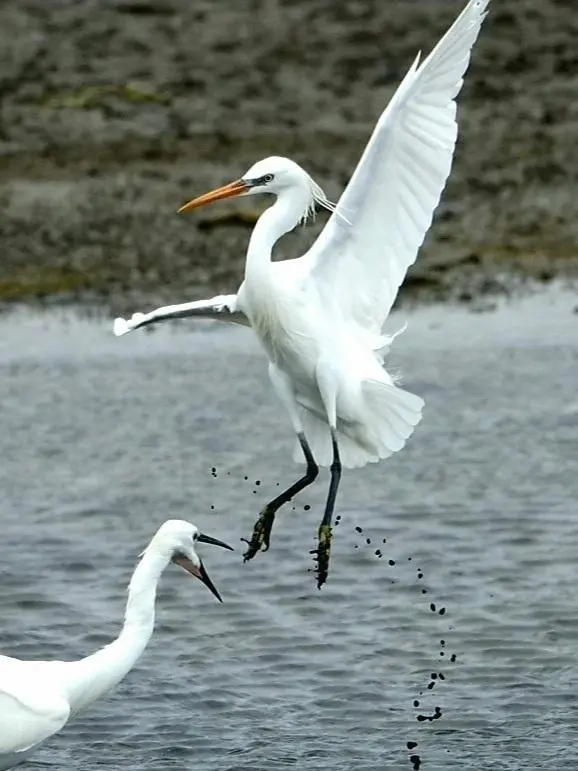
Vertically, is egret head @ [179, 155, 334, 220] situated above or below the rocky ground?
above

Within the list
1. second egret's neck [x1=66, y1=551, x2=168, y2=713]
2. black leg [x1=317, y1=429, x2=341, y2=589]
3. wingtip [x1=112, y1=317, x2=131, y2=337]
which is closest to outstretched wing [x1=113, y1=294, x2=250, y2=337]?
wingtip [x1=112, y1=317, x2=131, y2=337]

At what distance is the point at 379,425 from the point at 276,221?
991mm

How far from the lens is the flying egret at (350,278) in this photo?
340 inches

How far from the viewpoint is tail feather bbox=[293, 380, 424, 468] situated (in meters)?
8.81

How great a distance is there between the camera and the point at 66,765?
8.45 metres

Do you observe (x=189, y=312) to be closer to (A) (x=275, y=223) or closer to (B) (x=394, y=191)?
(A) (x=275, y=223)

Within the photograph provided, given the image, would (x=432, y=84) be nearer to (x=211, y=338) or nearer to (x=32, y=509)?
(x=32, y=509)

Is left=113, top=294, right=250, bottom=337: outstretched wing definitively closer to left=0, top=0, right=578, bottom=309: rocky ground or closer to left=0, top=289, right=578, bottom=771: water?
left=0, top=289, right=578, bottom=771: water

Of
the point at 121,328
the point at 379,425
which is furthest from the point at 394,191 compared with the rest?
the point at 121,328

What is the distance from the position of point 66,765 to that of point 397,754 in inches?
53.6

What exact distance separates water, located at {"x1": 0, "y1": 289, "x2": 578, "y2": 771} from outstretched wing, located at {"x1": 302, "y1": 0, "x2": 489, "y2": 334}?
170 cm

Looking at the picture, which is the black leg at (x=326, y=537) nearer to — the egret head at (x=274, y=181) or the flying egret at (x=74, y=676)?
the flying egret at (x=74, y=676)

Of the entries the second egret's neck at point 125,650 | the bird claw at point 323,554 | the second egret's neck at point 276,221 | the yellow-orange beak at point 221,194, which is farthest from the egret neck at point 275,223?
the second egret's neck at point 125,650

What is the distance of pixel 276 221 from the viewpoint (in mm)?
8836
